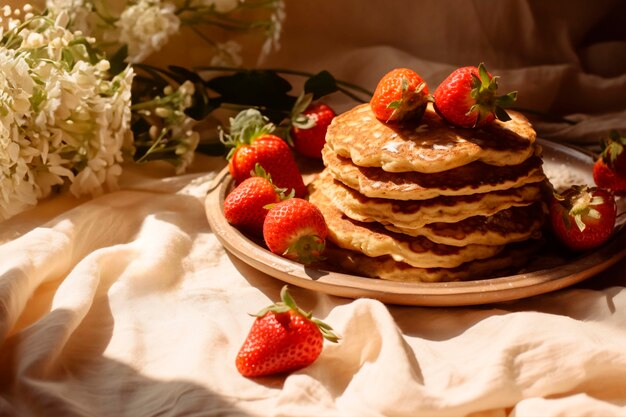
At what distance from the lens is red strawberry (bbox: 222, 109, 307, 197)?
1792mm

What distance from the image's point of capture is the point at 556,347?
1.25m

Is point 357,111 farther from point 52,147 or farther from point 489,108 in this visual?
point 52,147

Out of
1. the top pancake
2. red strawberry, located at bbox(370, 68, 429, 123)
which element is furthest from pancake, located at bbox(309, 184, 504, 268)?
red strawberry, located at bbox(370, 68, 429, 123)

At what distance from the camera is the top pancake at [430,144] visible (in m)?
1.47

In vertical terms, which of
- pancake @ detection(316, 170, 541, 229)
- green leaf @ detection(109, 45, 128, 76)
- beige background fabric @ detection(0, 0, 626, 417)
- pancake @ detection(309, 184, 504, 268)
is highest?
green leaf @ detection(109, 45, 128, 76)

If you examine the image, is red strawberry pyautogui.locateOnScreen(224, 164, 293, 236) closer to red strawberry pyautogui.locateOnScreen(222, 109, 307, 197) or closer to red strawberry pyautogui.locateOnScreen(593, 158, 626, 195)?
red strawberry pyautogui.locateOnScreen(222, 109, 307, 197)

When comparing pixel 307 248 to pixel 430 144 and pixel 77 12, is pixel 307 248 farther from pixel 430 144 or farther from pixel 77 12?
pixel 77 12

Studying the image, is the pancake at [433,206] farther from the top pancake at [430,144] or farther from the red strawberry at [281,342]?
the red strawberry at [281,342]

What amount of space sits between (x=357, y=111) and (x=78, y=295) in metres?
0.70

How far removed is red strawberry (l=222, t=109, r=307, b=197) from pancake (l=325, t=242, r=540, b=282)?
0.26 m

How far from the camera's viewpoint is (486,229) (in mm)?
1507

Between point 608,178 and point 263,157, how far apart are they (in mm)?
754

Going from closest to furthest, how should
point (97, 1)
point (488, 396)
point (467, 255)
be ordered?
point (488, 396) < point (467, 255) < point (97, 1)

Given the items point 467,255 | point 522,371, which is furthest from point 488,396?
point 467,255
